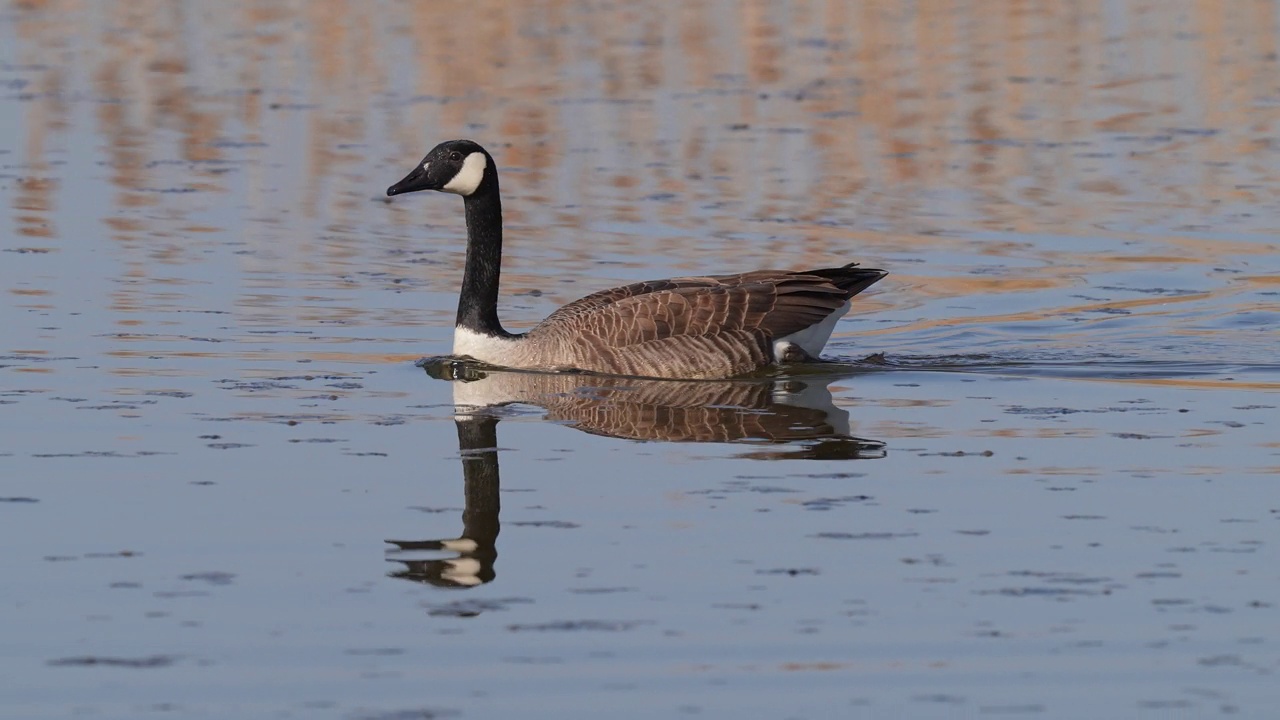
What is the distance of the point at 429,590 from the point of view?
7250 millimetres

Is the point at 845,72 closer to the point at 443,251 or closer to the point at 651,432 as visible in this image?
the point at 443,251

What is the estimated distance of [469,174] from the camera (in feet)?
41.8

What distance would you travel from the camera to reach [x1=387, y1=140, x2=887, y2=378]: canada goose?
11922 mm

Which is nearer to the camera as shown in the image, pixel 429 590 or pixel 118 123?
pixel 429 590

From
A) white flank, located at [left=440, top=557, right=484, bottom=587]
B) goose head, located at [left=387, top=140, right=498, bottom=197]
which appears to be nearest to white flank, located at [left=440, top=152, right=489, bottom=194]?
goose head, located at [left=387, top=140, right=498, bottom=197]

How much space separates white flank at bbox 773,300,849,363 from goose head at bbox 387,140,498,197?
2225mm

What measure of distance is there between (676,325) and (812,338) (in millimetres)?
904

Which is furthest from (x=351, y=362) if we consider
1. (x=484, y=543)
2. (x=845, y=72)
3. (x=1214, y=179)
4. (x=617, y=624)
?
(x=845, y=72)

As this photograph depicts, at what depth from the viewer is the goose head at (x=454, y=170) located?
1257cm

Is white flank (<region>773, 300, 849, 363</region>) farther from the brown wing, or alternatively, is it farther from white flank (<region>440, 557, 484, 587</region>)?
white flank (<region>440, 557, 484, 587</region>)

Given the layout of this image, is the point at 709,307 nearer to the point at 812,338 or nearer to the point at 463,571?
the point at 812,338

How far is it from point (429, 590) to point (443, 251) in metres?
8.99

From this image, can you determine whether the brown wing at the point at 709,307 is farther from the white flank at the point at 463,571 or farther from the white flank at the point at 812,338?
the white flank at the point at 463,571

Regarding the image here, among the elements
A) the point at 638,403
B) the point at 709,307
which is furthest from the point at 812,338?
the point at 638,403
